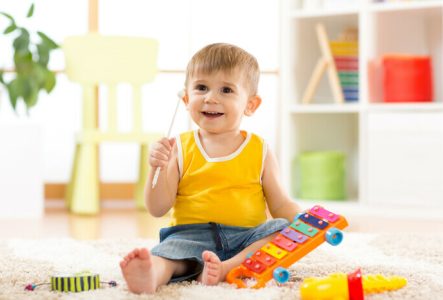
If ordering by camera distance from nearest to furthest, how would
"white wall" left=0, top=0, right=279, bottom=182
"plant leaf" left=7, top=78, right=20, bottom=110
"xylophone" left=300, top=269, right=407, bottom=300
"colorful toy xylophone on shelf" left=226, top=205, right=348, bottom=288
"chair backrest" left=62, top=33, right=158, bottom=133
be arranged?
"xylophone" left=300, top=269, right=407, bottom=300
"colorful toy xylophone on shelf" left=226, top=205, right=348, bottom=288
"plant leaf" left=7, top=78, right=20, bottom=110
"chair backrest" left=62, top=33, right=158, bottom=133
"white wall" left=0, top=0, right=279, bottom=182

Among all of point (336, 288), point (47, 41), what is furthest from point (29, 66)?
point (336, 288)

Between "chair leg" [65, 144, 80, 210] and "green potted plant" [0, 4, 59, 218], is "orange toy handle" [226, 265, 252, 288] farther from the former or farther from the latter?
"chair leg" [65, 144, 80, 210]

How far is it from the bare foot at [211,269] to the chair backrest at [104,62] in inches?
65.2

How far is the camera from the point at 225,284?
4.12ft

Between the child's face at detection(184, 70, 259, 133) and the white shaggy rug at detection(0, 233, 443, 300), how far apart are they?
11.9 inches

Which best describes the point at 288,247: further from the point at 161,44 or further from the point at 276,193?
the point at 161,44

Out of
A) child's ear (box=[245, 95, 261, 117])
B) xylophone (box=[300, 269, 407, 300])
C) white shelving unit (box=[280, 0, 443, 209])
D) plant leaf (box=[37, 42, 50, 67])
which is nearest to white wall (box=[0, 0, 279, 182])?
white shelving unit (box=[280, 0, 443, 209])

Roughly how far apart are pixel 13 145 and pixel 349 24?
4.41 ft

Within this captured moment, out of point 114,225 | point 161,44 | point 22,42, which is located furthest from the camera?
point 161,44

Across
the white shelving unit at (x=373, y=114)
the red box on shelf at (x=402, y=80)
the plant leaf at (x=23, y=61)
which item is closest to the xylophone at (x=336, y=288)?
the white shelving unit at (x=373, y=114)

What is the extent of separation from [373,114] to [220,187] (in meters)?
1.32

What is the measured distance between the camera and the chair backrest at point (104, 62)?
2848mm

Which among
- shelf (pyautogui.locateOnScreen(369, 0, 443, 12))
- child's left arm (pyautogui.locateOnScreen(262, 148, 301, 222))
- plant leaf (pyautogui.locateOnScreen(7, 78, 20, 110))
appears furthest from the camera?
shelf (pyautogui.locateOnScreen(369, 0, 443, 12))

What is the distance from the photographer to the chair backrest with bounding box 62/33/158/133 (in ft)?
9.34
